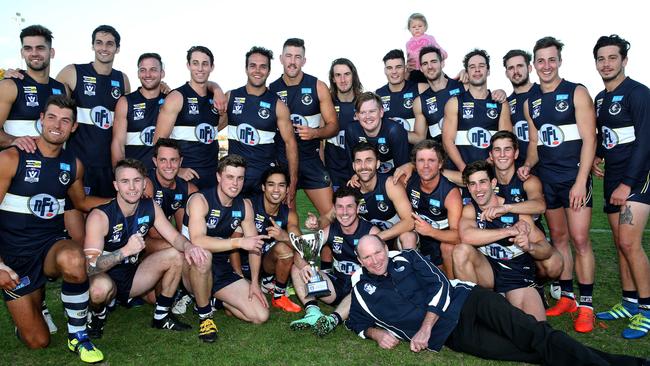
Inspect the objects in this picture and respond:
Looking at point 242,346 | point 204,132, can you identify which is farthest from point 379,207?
point 204,132

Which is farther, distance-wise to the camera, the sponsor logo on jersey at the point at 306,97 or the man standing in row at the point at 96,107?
the sponsor logo on jersey at the point at 306,97

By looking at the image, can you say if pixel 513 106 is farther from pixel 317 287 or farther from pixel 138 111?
pixel 138 111

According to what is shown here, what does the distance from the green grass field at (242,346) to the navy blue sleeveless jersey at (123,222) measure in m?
0.77

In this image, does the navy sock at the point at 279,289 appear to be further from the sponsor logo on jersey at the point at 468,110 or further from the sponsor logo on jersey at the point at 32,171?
the sponsor logo on jersey at the point at 468,110

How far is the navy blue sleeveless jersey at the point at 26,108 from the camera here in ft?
18.2

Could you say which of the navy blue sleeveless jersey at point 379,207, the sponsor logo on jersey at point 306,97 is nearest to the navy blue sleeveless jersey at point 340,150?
the sponsor logo on jersey at point 306,97

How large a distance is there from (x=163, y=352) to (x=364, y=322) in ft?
5.63

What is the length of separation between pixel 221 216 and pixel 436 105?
9.78 feet

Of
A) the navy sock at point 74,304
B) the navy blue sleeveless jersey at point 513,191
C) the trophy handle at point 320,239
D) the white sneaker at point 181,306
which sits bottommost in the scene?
the white sneaker at point 181,306

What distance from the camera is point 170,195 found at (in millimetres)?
5730

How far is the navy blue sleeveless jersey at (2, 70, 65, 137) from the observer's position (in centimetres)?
554

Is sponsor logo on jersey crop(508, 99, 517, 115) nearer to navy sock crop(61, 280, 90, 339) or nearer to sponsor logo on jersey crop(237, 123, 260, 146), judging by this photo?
sponsor logo on jersey crop(237, 123, 260, 146)

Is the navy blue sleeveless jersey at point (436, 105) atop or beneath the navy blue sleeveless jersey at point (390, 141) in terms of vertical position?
atop

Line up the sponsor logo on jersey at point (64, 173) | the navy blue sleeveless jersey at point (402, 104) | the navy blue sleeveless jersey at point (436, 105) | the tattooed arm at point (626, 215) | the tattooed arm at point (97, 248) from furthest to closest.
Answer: the navy blue sleeveless jersey at point (402, 104) < the navy blue sleeveless jersey at point (436, 105) < the tattooed arm at point (626, 215) < the sponsor logo on jersey at point (64, 173) < the tattooed arm at point (97, 248)
